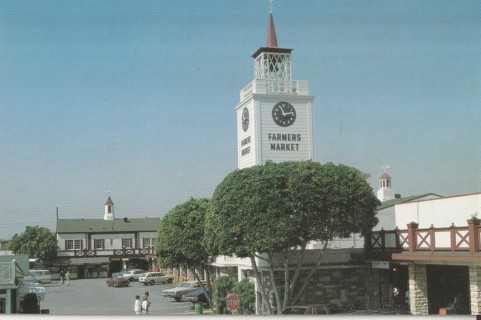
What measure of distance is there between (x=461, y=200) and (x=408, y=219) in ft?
10.5

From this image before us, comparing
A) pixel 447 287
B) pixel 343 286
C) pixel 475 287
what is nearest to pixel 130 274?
pixel 343 286

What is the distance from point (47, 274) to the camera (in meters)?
34.7

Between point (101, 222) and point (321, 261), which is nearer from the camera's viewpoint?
point (321, 261)

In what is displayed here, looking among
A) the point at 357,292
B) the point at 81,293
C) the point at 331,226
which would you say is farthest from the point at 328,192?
the point at 81,293

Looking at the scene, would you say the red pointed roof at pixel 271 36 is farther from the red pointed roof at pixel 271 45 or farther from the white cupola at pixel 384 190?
the white cupola at pixel 384 190

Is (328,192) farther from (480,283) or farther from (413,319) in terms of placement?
(413,319)

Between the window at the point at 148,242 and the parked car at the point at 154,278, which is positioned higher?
the window at the point at 148,242

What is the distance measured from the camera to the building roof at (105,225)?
41.7 meters

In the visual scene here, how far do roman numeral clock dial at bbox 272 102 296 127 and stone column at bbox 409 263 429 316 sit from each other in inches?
490

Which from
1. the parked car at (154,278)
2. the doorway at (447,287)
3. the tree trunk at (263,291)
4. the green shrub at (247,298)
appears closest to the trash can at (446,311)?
the doorway at (447,287)

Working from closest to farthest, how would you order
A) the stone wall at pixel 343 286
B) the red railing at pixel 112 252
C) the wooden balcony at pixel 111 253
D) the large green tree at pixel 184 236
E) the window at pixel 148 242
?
the stone wall at pixel 343 286 → the large green tree at pixel 184 236 → the wooden balcony at pixel 111 253 → the red railing at pixel 112 252 → the window at pixel 148 242

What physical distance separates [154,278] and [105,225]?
800cm

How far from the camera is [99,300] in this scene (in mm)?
29344

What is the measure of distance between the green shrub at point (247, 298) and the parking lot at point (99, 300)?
2.95m
